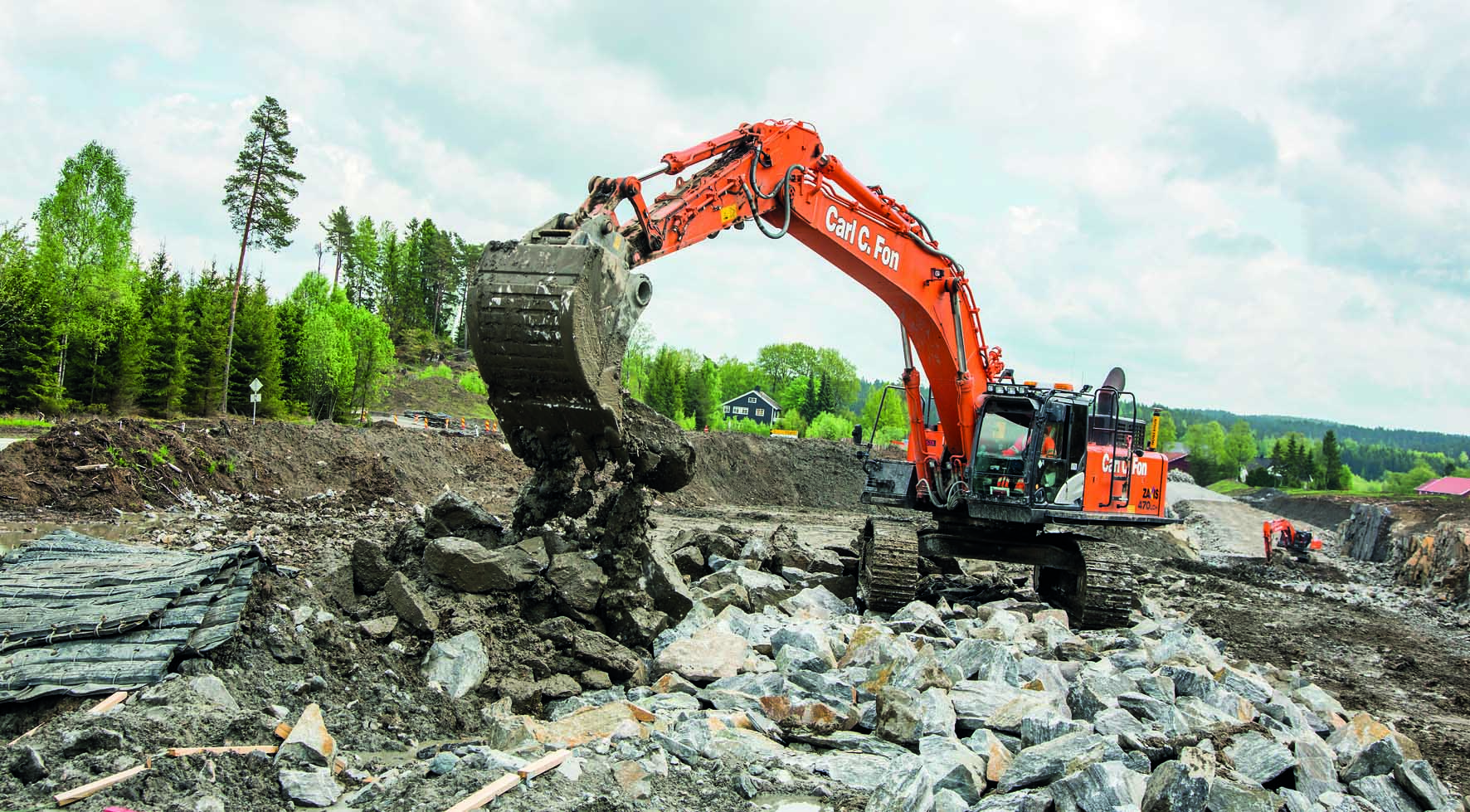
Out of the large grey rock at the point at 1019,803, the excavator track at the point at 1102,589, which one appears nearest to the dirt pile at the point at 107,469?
the excavator track at the point at 1102,589

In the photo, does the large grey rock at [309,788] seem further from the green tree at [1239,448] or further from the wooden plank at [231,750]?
the green tree at [1239,448]

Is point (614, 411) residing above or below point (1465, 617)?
above

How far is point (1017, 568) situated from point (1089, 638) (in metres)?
5.18

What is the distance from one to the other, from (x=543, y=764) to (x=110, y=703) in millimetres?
2291

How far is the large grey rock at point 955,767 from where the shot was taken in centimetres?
468

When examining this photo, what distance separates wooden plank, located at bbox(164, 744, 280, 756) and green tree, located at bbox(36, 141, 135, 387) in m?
27.6

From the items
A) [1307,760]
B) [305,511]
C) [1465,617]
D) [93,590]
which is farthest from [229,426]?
[1465,617]

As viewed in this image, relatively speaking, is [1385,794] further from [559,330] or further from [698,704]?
[559,330]

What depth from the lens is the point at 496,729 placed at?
4.88m

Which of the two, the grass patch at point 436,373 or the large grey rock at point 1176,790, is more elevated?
the grass patch at point 436,373

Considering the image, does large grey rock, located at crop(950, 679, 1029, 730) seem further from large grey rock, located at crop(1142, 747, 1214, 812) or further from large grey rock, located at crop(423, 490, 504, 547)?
large grey rock, located at crop(423, 490, 504, 547)

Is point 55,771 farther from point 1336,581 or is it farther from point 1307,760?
point 1336,581

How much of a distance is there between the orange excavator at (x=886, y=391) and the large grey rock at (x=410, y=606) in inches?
53.1

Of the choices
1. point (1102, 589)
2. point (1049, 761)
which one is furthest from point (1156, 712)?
point (1102, 589)
